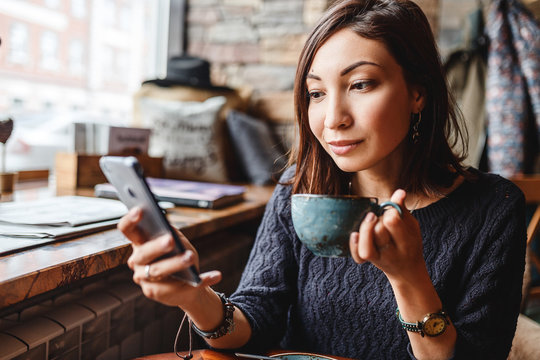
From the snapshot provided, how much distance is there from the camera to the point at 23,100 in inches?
79.3

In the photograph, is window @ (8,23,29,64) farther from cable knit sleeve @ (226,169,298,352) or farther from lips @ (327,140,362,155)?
lips @ (327,140,362,155)

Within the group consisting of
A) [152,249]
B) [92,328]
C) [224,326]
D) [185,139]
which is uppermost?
[185,139]

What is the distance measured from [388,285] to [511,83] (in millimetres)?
1837

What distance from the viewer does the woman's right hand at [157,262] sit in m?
0.59

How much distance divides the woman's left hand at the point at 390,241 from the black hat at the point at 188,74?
2012 mm

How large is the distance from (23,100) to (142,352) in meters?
1.35

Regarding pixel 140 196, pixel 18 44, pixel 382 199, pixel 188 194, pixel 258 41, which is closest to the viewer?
pixel 140 196

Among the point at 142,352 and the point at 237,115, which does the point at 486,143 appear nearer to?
the point at 237,115

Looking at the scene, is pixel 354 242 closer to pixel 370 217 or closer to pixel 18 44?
pixel 370 217

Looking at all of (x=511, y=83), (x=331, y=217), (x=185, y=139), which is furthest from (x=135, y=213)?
(x=511, y=83)

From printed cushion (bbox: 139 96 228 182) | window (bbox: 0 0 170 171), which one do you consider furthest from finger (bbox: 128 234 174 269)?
printed cushion (bbox: 139 96 228 182)

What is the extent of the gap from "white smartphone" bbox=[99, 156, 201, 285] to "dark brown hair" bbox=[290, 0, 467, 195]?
564mm

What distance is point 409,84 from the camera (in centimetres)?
101

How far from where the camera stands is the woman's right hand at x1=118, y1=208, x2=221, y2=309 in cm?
59
